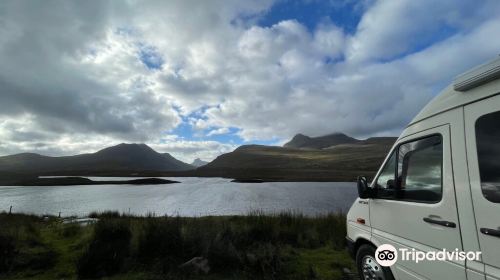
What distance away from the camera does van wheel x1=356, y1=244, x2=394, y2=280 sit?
13.1 feet

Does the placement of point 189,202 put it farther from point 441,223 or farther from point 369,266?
point 441,223

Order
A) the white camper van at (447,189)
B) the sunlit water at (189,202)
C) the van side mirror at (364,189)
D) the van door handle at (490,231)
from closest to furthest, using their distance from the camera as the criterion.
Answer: the van door handle at (490,231) < the white camper van at (447,189) < the van side mirror at (364,189) < the sunlit water at (189,202)

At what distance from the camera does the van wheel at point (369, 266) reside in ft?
13.1

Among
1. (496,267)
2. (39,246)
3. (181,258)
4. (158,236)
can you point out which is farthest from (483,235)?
(39,246)

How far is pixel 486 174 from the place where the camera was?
245 centimetres

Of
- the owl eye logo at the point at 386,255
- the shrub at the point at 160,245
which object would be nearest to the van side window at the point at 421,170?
the owl eye logo at the point at 386,255

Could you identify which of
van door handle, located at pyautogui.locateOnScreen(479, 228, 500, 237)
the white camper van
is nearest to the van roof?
the white camper van

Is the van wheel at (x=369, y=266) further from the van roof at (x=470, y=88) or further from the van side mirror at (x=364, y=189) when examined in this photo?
the van roof at (x=470, y=88)

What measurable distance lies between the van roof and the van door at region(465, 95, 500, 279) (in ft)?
0.31

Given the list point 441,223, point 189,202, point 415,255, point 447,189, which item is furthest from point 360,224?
point 189,202

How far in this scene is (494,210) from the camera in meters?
2.31

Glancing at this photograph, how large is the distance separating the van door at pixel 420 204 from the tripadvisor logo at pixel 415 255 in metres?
0.04

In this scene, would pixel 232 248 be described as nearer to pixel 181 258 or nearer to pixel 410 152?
pixel 181 258

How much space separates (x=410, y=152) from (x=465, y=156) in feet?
3.41
